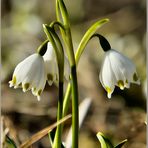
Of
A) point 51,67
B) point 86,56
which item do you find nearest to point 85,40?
point 51,67

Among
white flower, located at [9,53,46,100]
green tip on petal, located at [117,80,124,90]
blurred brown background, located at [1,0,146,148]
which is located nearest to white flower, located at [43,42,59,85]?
white flower, located at [9,53,46,100]

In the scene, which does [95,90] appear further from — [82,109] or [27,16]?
[82,109]

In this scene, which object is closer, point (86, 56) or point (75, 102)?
point (75, 102)

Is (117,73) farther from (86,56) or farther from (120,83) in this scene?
(86,56)

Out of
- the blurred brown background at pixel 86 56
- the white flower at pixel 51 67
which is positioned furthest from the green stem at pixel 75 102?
the blurred brown background at pixel 86 56

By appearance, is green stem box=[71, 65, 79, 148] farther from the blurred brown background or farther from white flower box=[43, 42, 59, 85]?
the blurred brown background

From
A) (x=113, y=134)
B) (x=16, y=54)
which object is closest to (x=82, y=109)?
(x=113, y=134)
